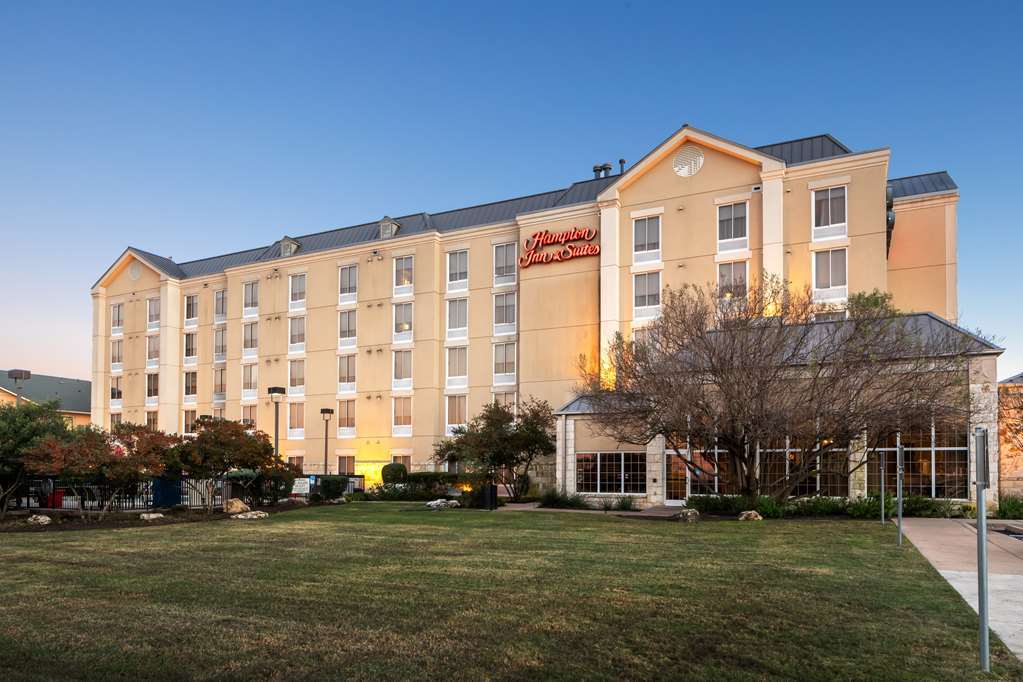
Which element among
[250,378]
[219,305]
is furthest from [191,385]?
[250,378]

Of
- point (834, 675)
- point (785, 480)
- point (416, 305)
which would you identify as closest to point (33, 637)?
point (834, 675)

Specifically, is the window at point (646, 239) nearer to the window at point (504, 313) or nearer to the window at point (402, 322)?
the window at point (504, 313)

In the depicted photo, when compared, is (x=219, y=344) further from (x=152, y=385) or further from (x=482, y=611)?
(x=482, y=611)

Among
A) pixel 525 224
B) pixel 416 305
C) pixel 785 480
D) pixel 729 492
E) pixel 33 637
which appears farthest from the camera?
pixel 416 305

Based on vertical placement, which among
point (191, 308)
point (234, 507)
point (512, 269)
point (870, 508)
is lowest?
point (234, 507)

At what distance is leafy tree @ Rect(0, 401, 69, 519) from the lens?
80.1 feet

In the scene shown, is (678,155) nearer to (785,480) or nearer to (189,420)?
(785,480)

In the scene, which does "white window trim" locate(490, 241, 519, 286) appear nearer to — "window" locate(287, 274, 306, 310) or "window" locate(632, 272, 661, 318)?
"window" locate(632, 272, 661, 318)

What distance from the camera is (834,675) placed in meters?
6.85

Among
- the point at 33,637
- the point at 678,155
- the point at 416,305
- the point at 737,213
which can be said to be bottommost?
the point at 33,637

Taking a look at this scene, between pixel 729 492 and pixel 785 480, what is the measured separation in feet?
8.24

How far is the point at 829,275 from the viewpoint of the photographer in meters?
36.1

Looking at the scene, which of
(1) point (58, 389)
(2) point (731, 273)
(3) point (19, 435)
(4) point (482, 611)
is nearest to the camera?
(4) point (482, 611)

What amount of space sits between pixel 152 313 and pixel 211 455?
4158 cm
